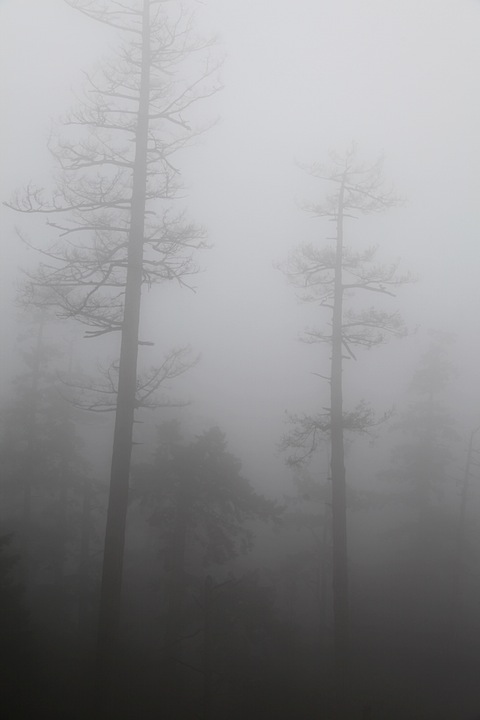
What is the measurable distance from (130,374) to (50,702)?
754cm

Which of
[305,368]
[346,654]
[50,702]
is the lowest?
[50,702]

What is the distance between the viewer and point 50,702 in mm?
11023

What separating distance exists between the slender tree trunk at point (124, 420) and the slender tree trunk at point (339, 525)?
178 inches

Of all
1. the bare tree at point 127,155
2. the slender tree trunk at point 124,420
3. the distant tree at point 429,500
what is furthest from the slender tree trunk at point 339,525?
the distant tree at point 429,500

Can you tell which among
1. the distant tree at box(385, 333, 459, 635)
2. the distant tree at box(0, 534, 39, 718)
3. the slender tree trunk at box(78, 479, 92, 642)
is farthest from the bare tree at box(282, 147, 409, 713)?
the distant tree at box(385, 333, 459, 635)

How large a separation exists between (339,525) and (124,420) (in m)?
5.29

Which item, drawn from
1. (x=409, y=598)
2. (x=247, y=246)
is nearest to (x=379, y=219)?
(x=247, y=246)

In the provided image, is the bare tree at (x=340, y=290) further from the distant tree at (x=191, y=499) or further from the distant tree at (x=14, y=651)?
the distant tree at (x=14, y=651)

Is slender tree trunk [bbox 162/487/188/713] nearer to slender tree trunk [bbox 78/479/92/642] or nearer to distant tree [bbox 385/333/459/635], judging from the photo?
slender tree trunk [bbox 78/479/92/642]

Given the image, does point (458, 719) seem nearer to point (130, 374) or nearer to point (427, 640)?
point (427, 640)

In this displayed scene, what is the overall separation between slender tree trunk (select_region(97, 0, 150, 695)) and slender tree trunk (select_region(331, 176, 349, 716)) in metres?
4.51

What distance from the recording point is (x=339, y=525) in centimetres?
1113

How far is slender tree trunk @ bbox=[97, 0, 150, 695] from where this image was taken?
8.52 m

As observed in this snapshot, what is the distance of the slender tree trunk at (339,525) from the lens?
10781 millimetres
